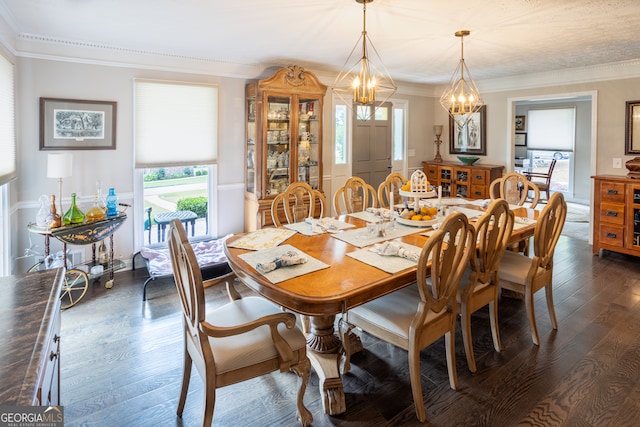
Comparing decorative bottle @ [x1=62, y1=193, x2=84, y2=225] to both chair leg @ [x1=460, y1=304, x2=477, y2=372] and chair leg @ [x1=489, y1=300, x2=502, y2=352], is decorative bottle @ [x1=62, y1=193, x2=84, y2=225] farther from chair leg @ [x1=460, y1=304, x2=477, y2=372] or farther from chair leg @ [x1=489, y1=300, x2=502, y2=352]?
chair leg @ [x1=489, y1=300, x2=502, y2=352]

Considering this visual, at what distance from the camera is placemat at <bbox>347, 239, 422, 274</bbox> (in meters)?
2.10

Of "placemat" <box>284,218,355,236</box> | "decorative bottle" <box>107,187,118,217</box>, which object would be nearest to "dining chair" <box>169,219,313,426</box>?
"placemat" <box>284,218,355,236</box>

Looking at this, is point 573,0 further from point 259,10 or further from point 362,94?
point 259,10

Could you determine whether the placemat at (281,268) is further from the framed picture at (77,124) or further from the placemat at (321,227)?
the framed picture at (77,124)

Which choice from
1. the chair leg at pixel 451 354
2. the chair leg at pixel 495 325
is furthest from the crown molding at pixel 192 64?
the chair leg at pixel 451 354

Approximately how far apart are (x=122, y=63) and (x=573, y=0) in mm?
4126

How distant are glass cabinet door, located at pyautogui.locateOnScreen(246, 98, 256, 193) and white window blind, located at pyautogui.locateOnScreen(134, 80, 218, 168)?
1.40ft

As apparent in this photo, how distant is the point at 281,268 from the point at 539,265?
77.4 inches

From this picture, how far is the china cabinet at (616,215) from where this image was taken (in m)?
4.61

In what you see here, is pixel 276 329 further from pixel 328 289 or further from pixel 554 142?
pixel 554 142

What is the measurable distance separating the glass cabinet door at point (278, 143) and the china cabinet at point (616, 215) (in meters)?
3.96

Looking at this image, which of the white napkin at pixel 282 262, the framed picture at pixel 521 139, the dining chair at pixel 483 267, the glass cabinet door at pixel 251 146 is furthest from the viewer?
the framed picture at pixel 521 139

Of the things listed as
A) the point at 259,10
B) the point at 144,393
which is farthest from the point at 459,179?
the point at 144,393

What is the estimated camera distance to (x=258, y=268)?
2049 mm
